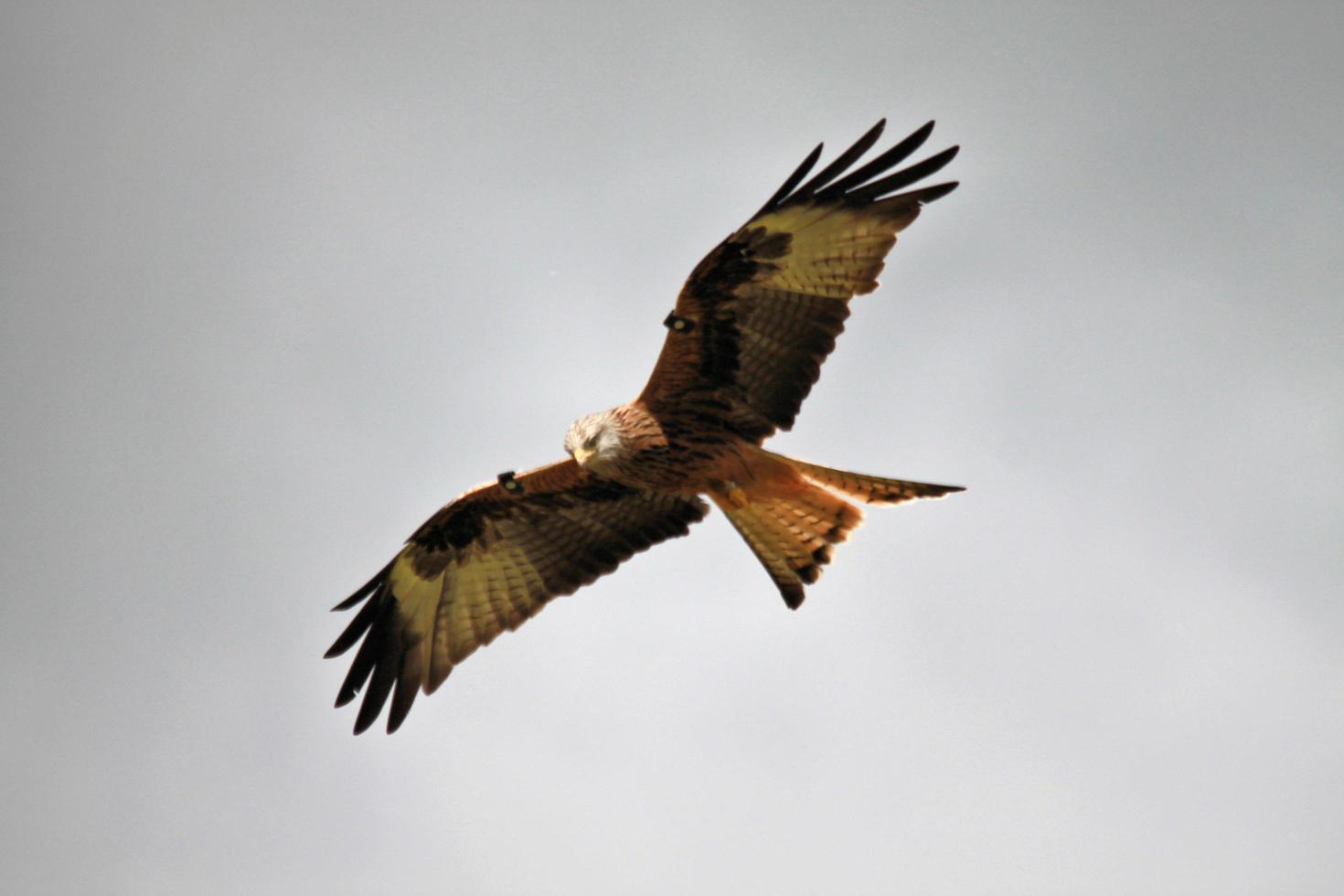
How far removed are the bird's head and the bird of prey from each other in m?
0.01

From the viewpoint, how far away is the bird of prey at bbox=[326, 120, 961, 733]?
8414 mm

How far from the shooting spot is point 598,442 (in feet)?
29.3

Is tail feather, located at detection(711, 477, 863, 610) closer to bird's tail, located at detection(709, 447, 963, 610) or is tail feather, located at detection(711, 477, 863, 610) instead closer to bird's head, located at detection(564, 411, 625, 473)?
bird's tail, located at detection(709, 447, 963, 610)

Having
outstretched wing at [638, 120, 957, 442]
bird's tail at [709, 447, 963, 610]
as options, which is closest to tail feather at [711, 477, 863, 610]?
bird's tail at [709, 447, 963, 610]

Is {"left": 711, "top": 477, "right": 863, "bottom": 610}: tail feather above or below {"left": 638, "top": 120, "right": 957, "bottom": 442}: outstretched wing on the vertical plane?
below

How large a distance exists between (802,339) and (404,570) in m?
3.60

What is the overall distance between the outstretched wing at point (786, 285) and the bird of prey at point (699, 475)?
11mm

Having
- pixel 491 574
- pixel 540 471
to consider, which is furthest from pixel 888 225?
pixel 491 574

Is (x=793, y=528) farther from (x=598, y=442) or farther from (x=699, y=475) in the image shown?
(x=598, y=442)

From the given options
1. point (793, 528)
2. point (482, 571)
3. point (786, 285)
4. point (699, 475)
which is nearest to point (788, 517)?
point (793, 528)

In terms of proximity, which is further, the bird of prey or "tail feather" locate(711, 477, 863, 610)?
"tail feather" locate(711, 477, 863, 610)

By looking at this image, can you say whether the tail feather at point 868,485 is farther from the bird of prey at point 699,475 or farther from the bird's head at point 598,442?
the bird's head at point 598,442

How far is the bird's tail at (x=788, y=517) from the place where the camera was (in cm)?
905

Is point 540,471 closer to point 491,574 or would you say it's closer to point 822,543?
point 491,574
